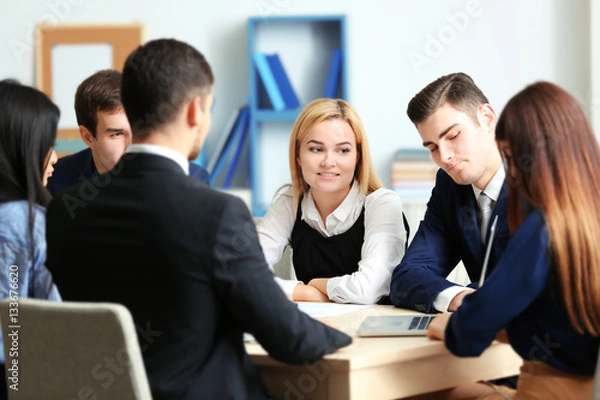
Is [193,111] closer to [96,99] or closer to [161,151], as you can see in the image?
[161,151]

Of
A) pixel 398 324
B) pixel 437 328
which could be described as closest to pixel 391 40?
pixel 398 324

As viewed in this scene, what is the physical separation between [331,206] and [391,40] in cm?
219

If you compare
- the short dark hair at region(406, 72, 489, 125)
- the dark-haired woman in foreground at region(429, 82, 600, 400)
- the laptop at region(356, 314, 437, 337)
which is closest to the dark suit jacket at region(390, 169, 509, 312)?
the laptop at region(356, 314, 437, 337)

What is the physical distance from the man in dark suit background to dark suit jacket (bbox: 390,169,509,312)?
0.57 metres

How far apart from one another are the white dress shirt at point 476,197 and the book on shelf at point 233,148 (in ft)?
8.10

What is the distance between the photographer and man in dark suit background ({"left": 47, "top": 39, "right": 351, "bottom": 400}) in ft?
5.37

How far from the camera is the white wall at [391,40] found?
4.62 metres

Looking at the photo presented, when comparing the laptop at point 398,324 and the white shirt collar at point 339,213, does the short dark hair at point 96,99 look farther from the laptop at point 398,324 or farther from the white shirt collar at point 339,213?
the laptop at point 398,324

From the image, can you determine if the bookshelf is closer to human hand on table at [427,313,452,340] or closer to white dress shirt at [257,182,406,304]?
white dress shirt at [257,182,406,304]

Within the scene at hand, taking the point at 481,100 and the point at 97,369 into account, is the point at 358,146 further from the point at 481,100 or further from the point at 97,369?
the point at 97,369

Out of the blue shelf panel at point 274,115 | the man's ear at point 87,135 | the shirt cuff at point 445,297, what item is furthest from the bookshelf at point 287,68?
the shirt cuff at point 445,297

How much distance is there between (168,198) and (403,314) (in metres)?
0.84

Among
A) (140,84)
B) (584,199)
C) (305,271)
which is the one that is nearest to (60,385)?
(140,84)

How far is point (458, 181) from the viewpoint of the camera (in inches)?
96.3
